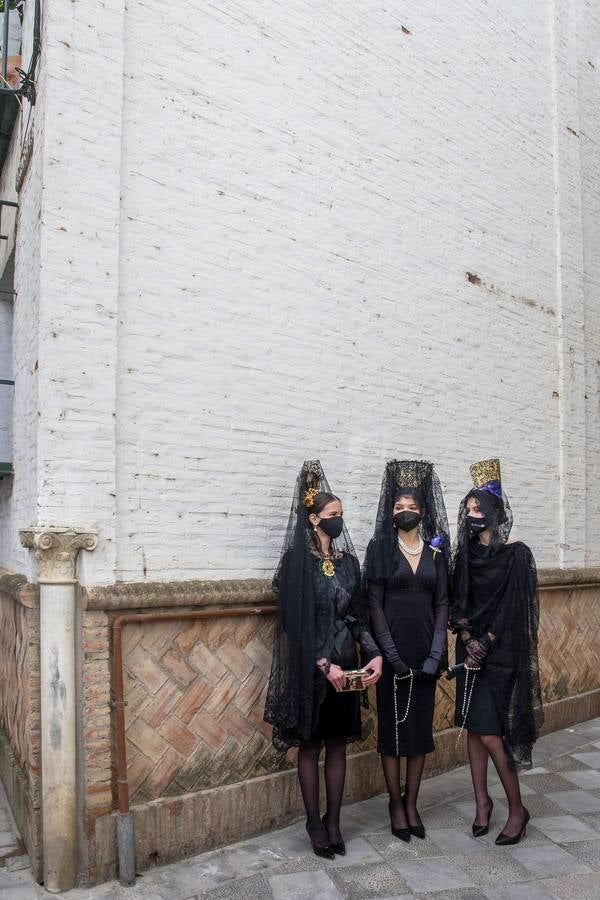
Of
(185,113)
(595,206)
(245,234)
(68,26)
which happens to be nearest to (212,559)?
(245,234)

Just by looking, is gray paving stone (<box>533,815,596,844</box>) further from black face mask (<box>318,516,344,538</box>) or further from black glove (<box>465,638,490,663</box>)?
black face mask (<box>318,516,344,538</box>)

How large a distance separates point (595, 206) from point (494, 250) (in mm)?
2160

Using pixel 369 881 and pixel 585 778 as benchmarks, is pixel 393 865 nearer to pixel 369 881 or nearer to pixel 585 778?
pixel 369 881

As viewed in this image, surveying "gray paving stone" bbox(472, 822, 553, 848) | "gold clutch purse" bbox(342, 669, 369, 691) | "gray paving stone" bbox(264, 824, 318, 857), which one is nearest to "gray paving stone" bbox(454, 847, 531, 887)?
"gray paving stone" bbox(472, 822, 553, 848)

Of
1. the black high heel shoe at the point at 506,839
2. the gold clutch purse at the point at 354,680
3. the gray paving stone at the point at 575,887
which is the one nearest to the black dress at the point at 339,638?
the gold clutch purse at the point at 354,680

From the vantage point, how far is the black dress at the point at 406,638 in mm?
4531

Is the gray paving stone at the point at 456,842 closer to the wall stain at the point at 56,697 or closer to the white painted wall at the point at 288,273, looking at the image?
the white painted wall at the point at 288,273

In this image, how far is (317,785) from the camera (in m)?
4.35

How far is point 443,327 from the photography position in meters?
6.33

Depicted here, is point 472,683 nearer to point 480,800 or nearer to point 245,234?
point 480,800

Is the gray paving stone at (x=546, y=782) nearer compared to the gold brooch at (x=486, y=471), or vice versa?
the gold brooch at (x=486, y=471)

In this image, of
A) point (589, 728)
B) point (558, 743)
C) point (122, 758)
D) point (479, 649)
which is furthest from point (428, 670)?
point (589, 728)

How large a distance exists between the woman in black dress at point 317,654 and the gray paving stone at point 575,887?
1089mm

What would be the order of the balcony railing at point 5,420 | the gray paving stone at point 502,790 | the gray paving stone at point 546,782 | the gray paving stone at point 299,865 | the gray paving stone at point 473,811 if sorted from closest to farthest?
the gray paving stone at point 299,865
the gray paving stone at point 473,811
the gray paving stone at point 502,790
the gray paving stone at point 546,782
the balcony railing at point 5,420
